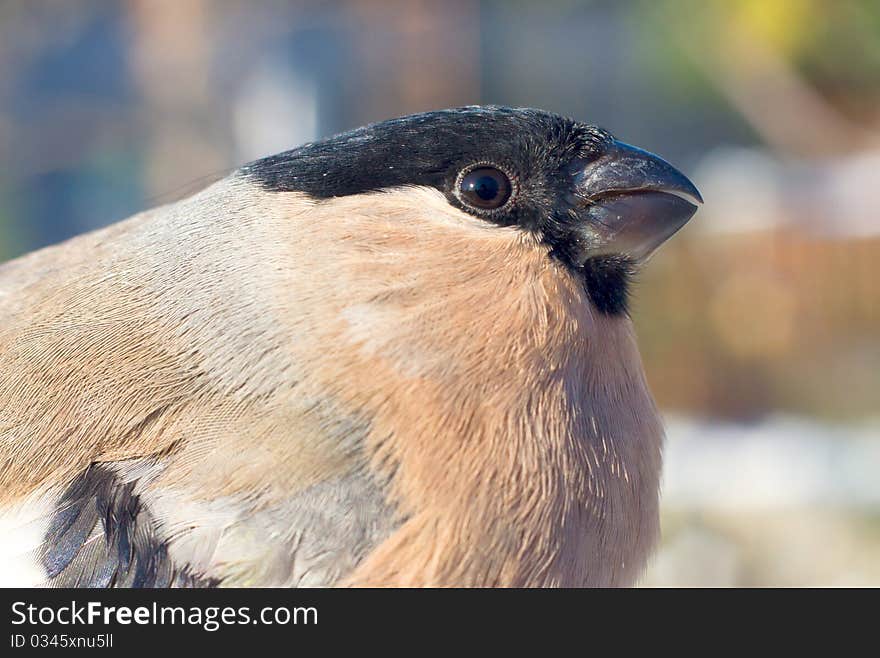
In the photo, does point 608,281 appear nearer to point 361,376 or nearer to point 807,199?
point 361,376

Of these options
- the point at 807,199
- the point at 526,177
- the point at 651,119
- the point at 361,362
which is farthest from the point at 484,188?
the point at 651,119

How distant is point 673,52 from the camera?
942 cm

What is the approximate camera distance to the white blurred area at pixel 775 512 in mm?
4902

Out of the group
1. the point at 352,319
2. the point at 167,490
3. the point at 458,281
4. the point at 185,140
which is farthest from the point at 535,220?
the point at 185,140

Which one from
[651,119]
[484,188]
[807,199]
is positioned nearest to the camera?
[484,188]

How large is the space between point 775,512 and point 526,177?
4.04 meters

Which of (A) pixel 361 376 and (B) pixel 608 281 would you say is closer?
(A) pixel 361 376

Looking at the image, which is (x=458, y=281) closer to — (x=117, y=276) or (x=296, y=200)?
(x=296, y=200)

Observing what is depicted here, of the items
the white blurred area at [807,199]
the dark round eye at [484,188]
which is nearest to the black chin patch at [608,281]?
the dark round eye at [484,188]

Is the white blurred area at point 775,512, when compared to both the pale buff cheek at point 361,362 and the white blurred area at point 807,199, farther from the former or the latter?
the pale buff cheek at point 361,362

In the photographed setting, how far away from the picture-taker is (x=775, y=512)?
5.34 metres

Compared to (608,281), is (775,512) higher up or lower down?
lower down

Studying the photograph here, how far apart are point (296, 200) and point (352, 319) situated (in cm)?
29

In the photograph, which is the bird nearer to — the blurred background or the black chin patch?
the black chin patch
